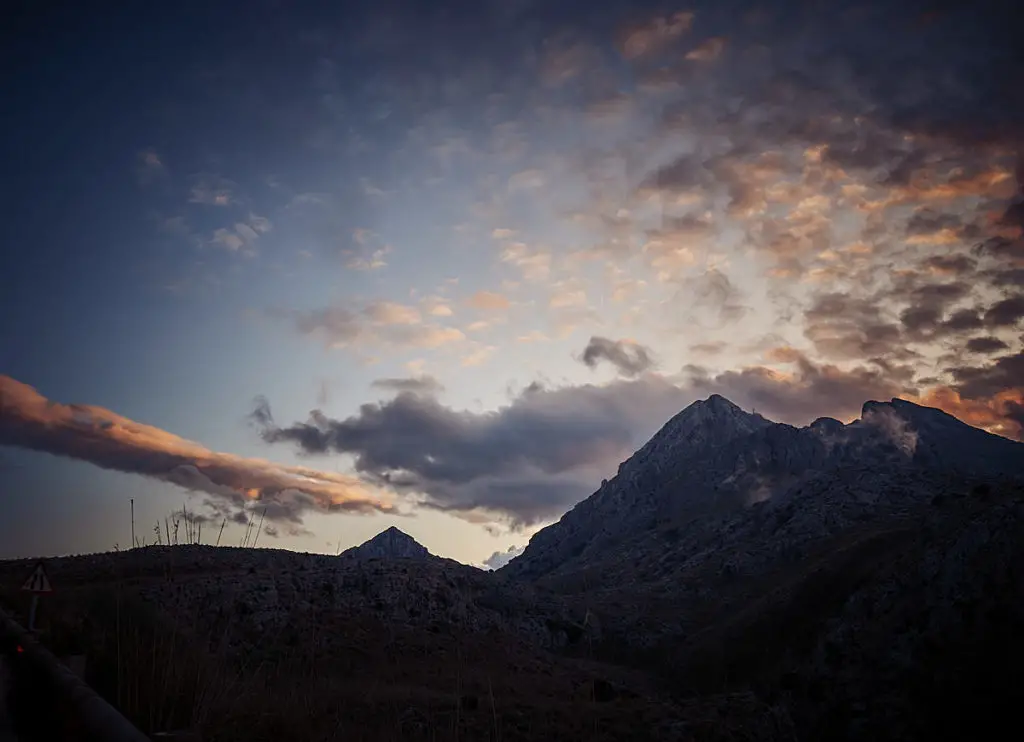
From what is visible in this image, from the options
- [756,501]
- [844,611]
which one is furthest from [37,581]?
[756,501]

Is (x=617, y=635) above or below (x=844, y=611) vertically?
below

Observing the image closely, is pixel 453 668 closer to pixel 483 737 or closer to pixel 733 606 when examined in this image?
pixel 483 737

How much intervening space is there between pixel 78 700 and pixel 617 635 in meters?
72.5

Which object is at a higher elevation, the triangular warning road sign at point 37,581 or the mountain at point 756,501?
the mountain at point 756,501

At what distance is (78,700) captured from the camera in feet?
16.3

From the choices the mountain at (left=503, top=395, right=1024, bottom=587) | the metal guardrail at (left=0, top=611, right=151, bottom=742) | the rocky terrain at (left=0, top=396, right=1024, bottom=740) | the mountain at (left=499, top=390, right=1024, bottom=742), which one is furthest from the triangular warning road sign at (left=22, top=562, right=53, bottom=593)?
the mountain at (left=503, top=395, right=1024, bottom=587)

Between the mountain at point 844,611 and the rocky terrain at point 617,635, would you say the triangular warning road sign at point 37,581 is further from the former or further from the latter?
the mountain at point 844,611

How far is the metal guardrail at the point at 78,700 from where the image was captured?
4.01 metres

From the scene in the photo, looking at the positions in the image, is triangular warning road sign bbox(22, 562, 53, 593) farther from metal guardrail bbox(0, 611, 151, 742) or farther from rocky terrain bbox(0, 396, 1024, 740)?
metal guardrail bbox(0, 611, 151, 742)

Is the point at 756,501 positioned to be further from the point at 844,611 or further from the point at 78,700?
the point at 78,700

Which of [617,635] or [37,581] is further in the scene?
[617,635]

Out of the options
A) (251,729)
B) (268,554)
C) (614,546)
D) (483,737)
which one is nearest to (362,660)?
(483,737)

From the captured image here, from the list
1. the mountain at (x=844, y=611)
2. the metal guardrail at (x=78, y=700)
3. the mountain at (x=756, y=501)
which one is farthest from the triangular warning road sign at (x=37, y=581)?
the mountain at (x=756, y=501)

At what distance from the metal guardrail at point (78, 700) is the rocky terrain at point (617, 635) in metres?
0.68
